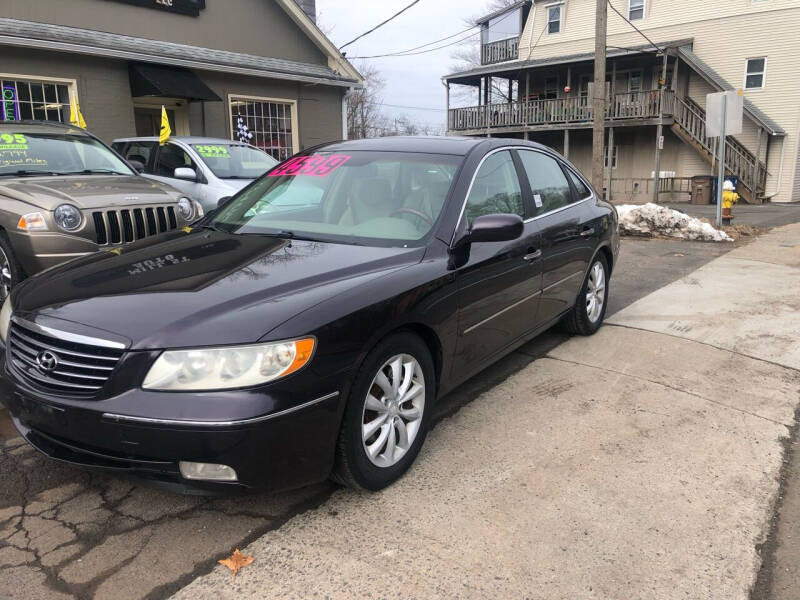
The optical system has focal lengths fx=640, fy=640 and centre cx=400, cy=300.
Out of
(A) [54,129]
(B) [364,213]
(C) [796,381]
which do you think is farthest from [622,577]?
→ (A) [54,129]

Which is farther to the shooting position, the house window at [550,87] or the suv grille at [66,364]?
the house window at [550,87]

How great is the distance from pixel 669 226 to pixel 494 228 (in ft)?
31.1

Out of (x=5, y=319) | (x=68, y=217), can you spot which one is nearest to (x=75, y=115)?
(x=68, y=217)

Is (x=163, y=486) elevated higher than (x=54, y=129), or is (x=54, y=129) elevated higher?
(x=54, y=129)

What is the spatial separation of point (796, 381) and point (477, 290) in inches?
109

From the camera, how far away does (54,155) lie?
6.41 meters

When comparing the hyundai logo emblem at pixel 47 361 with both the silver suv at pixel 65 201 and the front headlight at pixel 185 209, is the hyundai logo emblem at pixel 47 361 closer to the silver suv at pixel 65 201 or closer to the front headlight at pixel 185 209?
the silver suv at pixel 65 201

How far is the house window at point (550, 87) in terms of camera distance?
28281mm

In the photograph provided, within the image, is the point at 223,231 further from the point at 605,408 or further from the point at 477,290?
the point at 605,408

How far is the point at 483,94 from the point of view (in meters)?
29.4

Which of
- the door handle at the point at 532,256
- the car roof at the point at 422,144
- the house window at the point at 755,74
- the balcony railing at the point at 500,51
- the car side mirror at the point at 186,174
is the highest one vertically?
the balcony railing at the point at 500,51

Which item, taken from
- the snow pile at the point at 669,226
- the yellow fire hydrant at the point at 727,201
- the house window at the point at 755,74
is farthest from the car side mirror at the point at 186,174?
the house window at the point at 755,74

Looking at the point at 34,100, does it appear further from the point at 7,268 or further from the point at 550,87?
the point at 550,87

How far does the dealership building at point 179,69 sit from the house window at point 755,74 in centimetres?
1557
